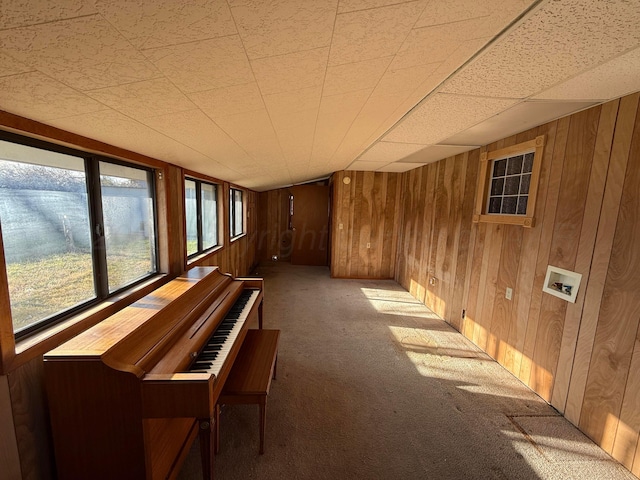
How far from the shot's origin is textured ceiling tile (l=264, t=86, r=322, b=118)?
1292 mm

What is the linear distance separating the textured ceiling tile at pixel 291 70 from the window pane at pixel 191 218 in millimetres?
2225

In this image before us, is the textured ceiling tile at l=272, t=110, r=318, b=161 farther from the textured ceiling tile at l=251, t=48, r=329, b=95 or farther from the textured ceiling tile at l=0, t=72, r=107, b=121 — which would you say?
the textured ceiling tile at l=0, t=72, r=107, b=121

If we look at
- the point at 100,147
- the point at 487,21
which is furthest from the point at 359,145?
the point at 100,147

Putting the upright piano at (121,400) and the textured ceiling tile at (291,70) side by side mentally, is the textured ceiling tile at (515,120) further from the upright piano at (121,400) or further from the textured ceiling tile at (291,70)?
the upright piano at (121,400)

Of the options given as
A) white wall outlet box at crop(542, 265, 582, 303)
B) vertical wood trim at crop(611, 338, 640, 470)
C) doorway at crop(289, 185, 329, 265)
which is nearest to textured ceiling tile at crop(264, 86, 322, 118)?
white wall outlet box at crop(542, 265, 582, 303)

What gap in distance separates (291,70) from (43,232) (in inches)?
57.0

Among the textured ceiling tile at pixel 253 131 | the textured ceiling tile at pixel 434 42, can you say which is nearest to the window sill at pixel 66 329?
the textured ceiling tile at pixel 253 131

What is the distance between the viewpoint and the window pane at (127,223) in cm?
174

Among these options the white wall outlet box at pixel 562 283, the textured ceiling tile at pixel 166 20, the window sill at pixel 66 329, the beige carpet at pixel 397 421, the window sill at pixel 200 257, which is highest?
the textured ceiling tile at pixel 166 20

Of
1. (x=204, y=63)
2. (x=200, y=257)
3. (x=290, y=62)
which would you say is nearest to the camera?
(x=204, y=63)

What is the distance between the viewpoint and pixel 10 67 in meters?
0.71

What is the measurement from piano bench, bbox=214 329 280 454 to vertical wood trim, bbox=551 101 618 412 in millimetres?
2099

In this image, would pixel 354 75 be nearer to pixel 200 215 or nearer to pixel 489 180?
pixel 489 180

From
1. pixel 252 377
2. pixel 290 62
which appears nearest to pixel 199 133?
pixel 290 62
